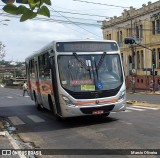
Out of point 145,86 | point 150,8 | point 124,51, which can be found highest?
point 150,8

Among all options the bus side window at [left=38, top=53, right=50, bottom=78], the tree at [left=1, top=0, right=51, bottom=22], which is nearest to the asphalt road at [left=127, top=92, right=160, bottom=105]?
the bus side window at [left=38, top=53, right=50, bottom=78]

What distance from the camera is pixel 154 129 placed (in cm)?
1150

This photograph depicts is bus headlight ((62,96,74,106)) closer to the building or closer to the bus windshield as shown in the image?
the bus windshield

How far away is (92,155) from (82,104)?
4.70 metres

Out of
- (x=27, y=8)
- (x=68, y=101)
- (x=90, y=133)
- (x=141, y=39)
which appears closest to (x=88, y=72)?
(x=68, y=101)

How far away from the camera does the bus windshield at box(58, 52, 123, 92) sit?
13008 mm

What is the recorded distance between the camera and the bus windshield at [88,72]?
1301 cm

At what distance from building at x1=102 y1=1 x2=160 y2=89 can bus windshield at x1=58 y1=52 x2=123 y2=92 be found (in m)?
35.0

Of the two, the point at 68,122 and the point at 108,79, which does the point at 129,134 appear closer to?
the point at 108,79

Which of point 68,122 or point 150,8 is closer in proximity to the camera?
point 68,122

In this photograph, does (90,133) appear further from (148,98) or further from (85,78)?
(148,98)

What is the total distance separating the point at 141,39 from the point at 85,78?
126 feet

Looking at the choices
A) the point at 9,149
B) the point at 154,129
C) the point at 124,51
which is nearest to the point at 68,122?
the point at 154,129

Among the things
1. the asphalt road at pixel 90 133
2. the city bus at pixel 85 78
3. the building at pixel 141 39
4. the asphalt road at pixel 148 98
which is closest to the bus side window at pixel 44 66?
the city bus at pixel 85 78
